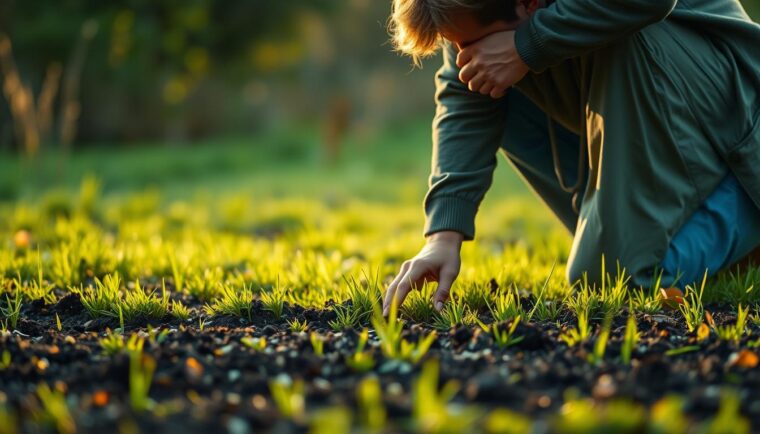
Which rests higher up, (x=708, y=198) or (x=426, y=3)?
(x=426, y=3)

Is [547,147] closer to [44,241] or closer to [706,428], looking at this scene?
[706,428]

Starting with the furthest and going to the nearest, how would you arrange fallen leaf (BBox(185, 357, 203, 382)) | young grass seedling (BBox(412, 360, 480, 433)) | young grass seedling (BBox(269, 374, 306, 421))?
fallen leaf (BBox(185, 357, 203, 382))
young grass seedling (BBox(269, 374, 306, 421))
young grass seedling (BBox(412, 360, 480, 433))

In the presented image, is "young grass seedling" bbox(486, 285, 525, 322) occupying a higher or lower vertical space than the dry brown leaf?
higher

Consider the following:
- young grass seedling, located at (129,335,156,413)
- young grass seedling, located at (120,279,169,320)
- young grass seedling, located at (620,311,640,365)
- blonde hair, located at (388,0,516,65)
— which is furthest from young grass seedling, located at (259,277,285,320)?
young grass seedling, located at (620,311,640,365)

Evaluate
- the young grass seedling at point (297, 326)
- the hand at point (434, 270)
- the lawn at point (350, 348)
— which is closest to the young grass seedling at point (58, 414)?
the lawn at point (350, 348)

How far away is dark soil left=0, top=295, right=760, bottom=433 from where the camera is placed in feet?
4.39

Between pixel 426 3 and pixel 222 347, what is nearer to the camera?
pixel 222 347

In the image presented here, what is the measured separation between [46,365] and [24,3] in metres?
13.1

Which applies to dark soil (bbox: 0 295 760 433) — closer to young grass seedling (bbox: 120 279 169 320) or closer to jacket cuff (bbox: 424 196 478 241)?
young grass seedling (bbox: 120 279 169 320)

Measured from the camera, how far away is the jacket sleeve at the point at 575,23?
2.25 meters

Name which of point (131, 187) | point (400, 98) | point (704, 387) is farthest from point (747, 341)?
point (400, 98)

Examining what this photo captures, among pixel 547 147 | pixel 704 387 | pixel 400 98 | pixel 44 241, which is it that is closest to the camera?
pixel 704 387

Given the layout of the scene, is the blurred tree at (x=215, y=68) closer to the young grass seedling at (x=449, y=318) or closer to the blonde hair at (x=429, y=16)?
the blonde hair at (x=429, y=16)

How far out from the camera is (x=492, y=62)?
2330 millimetres
